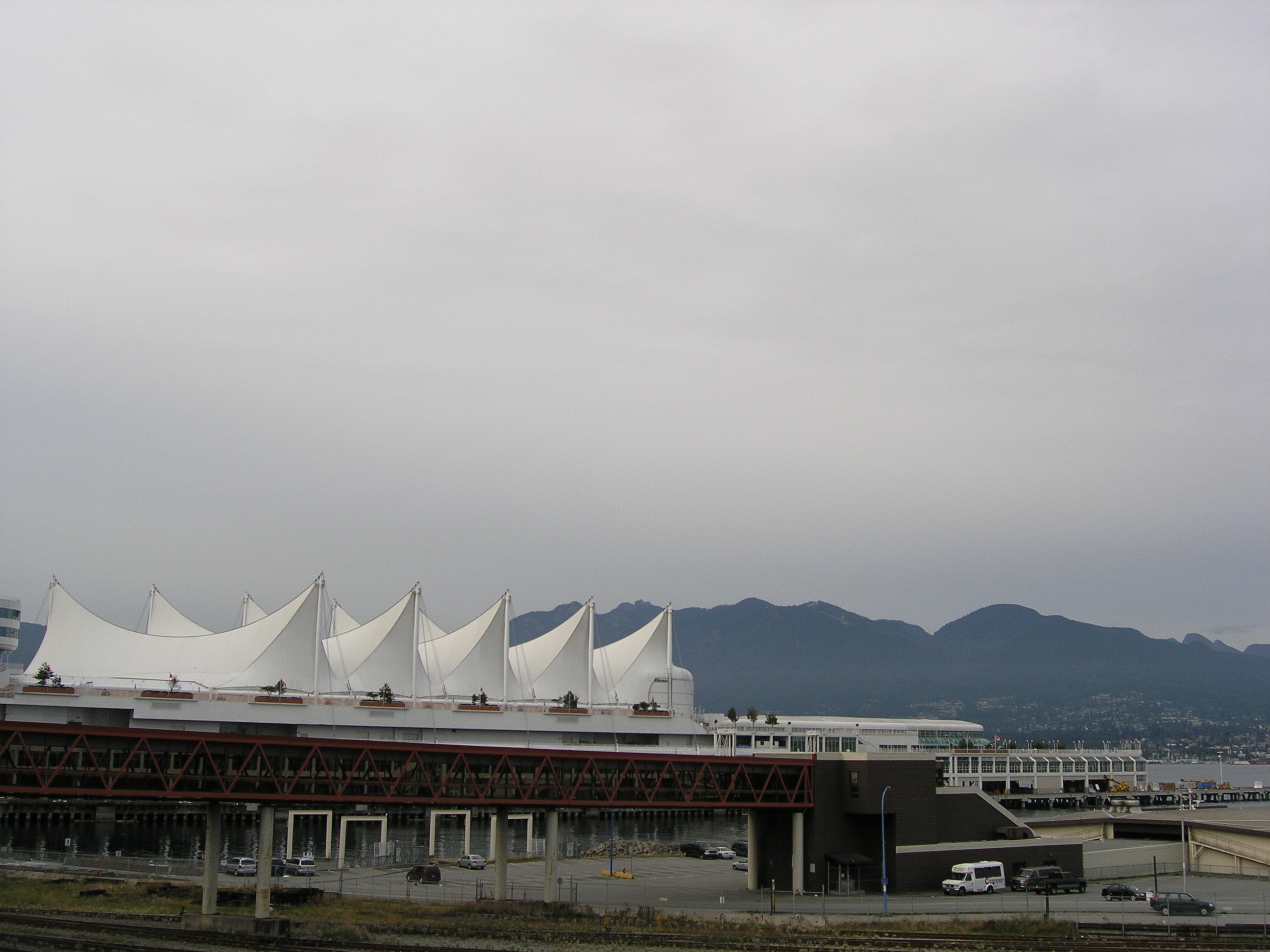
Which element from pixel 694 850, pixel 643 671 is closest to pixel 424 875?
pixel 694 850

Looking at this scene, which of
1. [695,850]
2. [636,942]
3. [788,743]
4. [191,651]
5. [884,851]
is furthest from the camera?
[788,743]

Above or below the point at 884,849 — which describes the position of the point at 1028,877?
below

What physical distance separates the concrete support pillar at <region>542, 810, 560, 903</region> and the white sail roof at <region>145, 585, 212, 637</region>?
202ft

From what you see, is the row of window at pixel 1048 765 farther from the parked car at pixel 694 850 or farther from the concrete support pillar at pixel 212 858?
the concrete support pillar at pixel 212 858

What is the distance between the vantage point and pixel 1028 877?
53.6 m

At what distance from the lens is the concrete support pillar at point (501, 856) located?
4922cm

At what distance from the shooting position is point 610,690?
375ft

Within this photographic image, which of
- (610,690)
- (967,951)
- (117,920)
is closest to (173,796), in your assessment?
(117,920)

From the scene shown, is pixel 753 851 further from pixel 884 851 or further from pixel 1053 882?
pixel 1053 882

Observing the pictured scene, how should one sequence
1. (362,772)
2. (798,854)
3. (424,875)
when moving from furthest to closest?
(424,875), (798,854), (362,772)

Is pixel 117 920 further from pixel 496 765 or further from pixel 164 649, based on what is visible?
pixel 164 649

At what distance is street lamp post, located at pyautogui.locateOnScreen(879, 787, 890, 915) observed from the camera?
46.8m

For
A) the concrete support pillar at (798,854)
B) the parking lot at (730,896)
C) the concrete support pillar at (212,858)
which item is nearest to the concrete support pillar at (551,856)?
the parking lot at (730,896)

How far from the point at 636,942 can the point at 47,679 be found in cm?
6512
